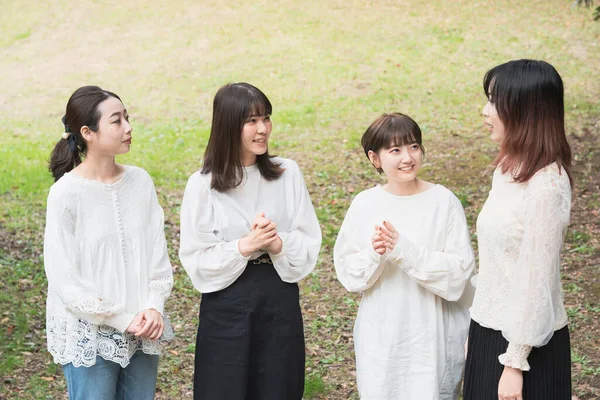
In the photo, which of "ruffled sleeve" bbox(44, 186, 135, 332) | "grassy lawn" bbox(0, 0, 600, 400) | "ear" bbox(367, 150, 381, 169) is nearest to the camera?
"ruffled sleeve" bbox(44, 186, 135, 332)

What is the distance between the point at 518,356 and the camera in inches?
105

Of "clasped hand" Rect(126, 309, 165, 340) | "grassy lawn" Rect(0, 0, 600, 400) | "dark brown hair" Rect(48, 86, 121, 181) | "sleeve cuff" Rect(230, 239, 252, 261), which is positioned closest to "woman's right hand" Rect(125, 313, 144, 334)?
"clasped hand" Rect(126, 309, 165, 340)

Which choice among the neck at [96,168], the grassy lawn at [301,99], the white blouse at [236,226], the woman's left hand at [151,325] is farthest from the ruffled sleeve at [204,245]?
the grassy lawn at [301,99]

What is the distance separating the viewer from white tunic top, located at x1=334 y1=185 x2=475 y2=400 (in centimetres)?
326

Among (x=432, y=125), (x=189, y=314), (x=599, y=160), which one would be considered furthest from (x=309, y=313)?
(x=432, y=125)

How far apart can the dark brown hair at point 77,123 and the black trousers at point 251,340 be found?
0.81 meters

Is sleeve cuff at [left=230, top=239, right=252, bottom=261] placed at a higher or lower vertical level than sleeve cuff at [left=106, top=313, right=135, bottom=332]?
higher

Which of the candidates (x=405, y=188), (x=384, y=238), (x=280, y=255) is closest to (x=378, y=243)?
(x=384, y=238)

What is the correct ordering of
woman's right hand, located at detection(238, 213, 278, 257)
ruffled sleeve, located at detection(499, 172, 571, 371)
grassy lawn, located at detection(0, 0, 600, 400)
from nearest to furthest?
ruffled sleeve, located at detection(499, 172, 571, 371) → woman's right hand, located at detection(238, 213, 278, 257) → grassy lawn, located at detection(0, 0, 600, 400)

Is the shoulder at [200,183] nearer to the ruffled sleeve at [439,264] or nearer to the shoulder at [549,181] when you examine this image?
the ruffled sleeve at [439,264]

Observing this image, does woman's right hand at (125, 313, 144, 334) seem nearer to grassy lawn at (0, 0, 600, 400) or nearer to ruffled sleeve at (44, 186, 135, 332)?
ruffled sleeve at (44, 186, 135, 332)

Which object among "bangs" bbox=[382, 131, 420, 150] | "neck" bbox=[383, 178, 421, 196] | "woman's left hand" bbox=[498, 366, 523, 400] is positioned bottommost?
"woman's left hand" bbox=[498, 366, 523, 400]

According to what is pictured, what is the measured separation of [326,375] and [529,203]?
288 centimetres

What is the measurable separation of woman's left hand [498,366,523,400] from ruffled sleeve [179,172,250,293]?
3.78 feet
